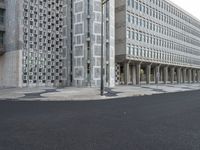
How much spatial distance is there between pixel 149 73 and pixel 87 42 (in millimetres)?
23056

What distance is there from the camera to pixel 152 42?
61.8 m

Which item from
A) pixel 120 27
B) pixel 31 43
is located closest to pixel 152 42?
pixel 120 27

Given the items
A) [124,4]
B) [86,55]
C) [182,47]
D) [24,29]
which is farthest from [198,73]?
[24,29]

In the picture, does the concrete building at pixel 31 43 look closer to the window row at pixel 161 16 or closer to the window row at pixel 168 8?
the window row at pixel 168 8

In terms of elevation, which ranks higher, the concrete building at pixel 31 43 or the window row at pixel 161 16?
the window row at pixel 161 16

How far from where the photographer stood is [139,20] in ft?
187

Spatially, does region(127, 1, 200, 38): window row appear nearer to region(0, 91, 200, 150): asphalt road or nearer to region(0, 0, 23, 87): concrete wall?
region(0, 0, 23, 87): concrete wall

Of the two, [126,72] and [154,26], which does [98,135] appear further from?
[154,26]

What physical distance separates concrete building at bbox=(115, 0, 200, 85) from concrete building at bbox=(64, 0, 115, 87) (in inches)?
193

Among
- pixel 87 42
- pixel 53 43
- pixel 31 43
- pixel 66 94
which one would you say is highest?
pixel 53 43

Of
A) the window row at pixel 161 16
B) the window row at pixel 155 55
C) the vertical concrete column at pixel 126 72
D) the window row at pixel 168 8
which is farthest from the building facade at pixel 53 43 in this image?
the window row at pixel 161 16

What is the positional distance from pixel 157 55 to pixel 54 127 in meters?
58.9

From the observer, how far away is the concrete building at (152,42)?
177 feet

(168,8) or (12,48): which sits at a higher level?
(168,8)
